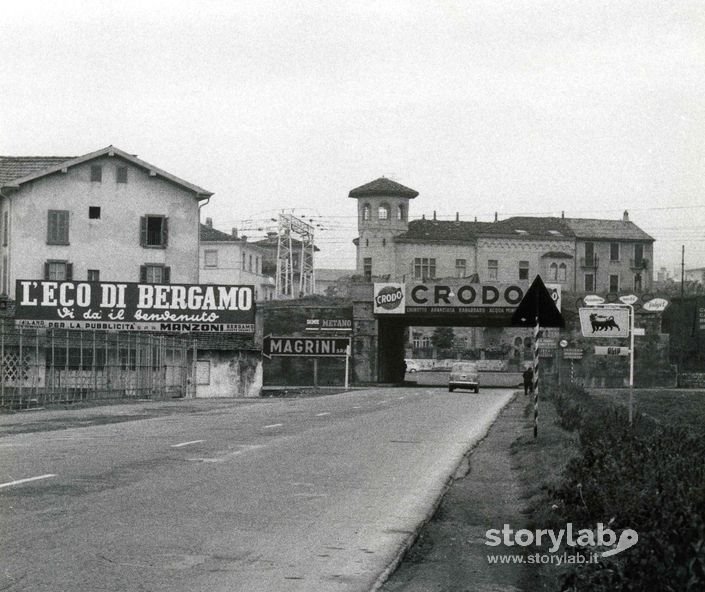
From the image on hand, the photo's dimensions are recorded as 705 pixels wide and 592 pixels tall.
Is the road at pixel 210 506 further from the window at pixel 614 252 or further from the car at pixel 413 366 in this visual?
the window at pixel 614 252

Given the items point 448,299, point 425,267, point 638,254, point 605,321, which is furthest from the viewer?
point 638,254

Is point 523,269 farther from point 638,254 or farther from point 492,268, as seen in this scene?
point 638,254

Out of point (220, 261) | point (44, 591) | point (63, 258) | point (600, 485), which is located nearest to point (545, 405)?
point (600, 485)

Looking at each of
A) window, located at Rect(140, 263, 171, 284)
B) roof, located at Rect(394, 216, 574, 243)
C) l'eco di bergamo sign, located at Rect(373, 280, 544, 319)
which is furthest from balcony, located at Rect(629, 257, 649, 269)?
window, located at Rect(140, 263, 171, 284)

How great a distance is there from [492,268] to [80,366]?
77.4 metres

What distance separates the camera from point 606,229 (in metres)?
112

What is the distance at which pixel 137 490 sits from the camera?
12242 millimetres

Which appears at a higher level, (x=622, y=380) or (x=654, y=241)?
(x=654, y=241)

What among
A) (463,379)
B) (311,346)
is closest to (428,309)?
(311,346)

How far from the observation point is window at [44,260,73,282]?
6241 centimetres

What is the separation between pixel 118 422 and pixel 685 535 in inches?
824

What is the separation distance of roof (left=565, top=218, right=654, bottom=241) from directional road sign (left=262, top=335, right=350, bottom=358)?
52.3m

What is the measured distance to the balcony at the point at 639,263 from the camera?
363 feet

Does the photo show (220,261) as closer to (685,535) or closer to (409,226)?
(409,226)
